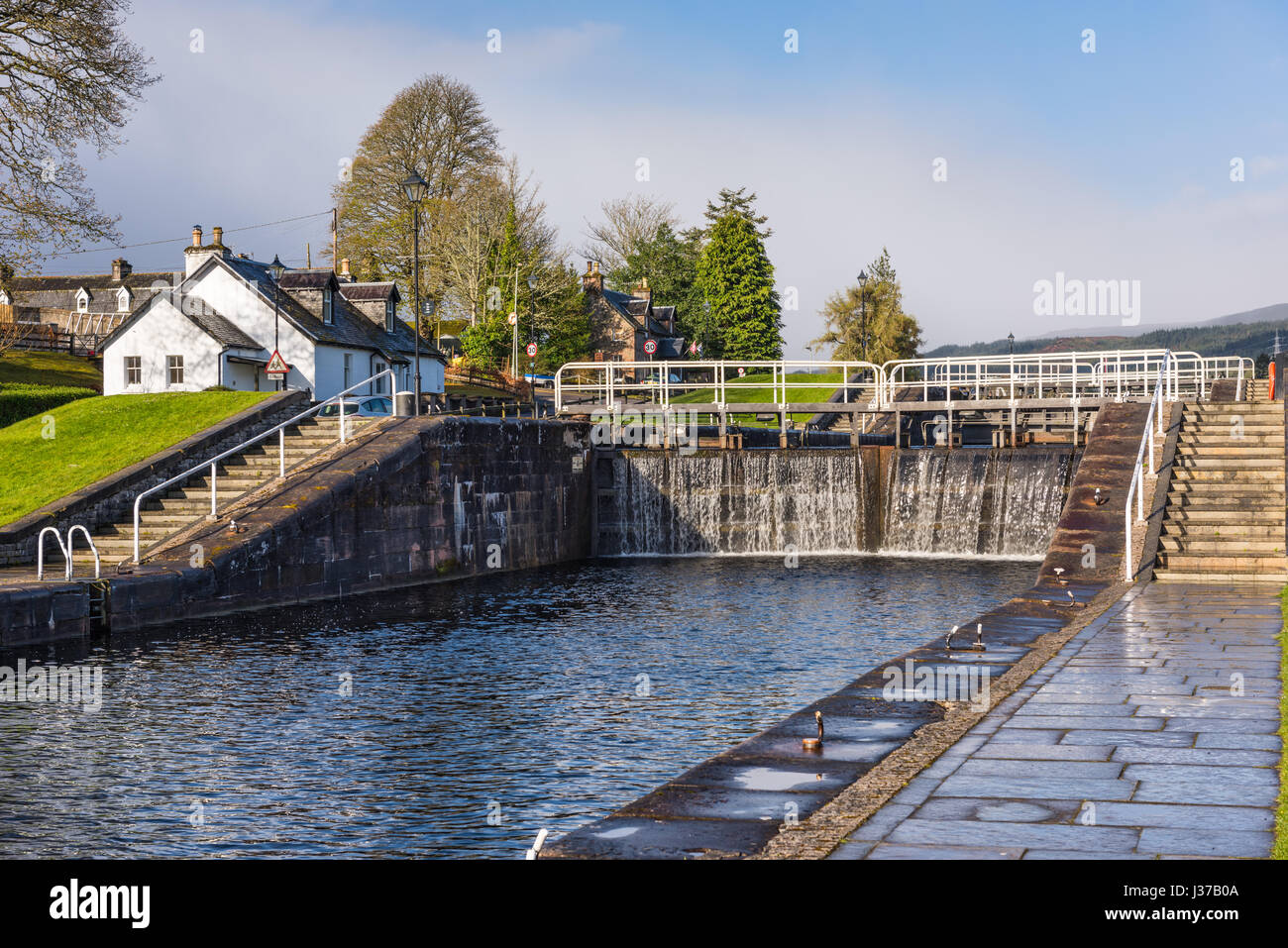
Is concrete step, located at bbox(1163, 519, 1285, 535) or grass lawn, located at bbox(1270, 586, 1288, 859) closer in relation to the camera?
grass lawn, located at bbox(1270, 586, 1288, 859)

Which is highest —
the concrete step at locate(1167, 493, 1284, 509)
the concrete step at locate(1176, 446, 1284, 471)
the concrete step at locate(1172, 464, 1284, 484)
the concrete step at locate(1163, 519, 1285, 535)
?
the concrete step at locate(1176, 446, 1284, 471)

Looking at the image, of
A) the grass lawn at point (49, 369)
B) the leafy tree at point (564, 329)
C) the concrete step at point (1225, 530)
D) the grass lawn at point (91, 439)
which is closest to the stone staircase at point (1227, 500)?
the concrete step at point (1225, 530)

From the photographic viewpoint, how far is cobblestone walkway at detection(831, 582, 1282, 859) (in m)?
6.75

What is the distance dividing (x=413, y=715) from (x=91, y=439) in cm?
1875

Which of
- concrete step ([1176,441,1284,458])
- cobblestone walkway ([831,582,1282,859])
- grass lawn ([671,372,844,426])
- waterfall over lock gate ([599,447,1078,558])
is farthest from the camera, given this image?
grass lawn ([671,372,844,426])

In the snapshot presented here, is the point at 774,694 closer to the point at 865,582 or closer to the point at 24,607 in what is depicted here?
the point at 24,607

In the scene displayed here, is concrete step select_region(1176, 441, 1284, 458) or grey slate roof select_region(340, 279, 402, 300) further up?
grey slate roof select_region(340, 279, 402, 300)

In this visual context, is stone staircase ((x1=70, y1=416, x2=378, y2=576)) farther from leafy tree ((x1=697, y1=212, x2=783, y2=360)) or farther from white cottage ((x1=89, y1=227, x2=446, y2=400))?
leafy tree ((x1=697, y1=212, x2=783, y2=360))

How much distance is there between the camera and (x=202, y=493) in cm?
2417

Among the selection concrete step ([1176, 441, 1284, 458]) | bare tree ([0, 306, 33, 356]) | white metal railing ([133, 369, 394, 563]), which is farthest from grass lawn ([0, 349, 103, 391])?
concrete step ([1176, 441, 1284, 458])
